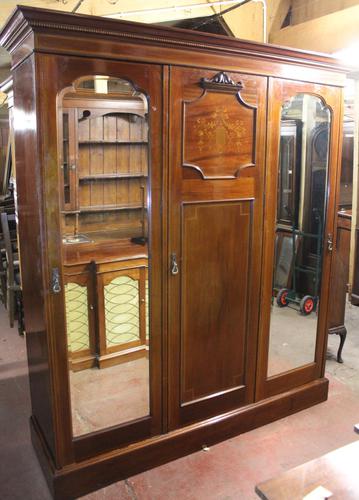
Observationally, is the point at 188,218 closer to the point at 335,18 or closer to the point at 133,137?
the point at 133,137

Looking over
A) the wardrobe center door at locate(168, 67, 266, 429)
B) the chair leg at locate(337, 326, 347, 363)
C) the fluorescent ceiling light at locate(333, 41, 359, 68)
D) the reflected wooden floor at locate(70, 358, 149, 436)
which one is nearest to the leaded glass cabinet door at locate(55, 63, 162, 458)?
the reflected wooden floor at locate(70, 358, 149, 436)

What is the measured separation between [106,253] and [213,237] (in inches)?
22.1

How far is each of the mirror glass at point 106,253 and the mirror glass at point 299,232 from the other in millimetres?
796

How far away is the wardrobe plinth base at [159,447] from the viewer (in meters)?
2.06

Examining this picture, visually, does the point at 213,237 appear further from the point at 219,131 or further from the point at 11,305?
the point at 11,305

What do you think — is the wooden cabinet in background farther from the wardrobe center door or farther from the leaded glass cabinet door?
the wardrobe center door

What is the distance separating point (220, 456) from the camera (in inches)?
92.9

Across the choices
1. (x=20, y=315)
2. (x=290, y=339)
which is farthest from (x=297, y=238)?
(x=20, y=315)

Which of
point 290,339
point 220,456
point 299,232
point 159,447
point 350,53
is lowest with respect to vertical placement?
point 220,456

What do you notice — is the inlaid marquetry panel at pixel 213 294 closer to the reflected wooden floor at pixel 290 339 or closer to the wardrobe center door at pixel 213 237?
the wardrobe center door at pixel 213 237

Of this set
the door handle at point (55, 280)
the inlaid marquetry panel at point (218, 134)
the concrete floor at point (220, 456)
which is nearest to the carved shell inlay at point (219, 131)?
the inlaid marquetry panel at point (218, 134)

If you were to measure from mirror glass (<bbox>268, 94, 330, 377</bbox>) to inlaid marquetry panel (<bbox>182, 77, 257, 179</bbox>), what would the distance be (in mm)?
274

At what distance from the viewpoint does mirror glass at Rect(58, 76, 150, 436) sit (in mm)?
2104

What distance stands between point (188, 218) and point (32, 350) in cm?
102
